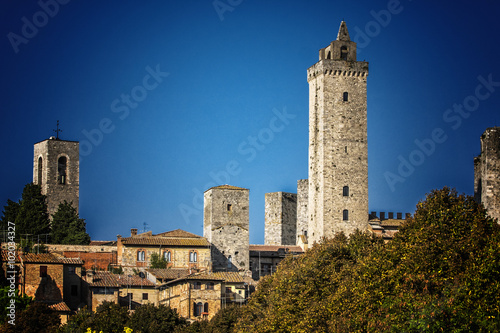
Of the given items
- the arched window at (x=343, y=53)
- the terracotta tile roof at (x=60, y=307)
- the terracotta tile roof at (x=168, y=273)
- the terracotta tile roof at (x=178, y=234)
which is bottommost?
the terracotta tile roof at (x=60, y=307)

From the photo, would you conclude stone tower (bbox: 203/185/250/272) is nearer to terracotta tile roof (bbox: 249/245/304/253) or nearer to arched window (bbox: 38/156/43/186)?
terracotta tile roof (bbox: 249/245/304/253)

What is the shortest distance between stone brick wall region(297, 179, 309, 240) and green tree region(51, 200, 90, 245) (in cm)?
1660

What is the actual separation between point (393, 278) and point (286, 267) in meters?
14.9

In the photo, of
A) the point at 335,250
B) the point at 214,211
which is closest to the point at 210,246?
the point at 214,211

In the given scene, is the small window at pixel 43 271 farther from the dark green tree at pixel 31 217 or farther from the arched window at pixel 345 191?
the arched window at pixel 345 191

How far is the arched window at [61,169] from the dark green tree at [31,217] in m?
6.42

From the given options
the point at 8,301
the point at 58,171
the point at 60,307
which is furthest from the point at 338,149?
the point at 58,171

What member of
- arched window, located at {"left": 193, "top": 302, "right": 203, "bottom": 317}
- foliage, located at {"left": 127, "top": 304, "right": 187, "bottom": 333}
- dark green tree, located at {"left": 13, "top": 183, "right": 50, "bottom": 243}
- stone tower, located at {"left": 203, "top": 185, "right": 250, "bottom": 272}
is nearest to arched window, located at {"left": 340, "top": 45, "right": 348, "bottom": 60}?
stone tower, located at {"left": 203, "top": 185, "right": 250, "bottom": 272}

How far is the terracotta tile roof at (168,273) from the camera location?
55.9m

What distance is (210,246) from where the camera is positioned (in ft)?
204

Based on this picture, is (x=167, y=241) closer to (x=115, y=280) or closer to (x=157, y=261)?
(x=157, y=261)

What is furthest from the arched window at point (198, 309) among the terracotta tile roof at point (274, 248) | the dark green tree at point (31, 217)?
the dark green tree at point (31, 217)

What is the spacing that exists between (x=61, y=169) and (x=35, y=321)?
31516 mm

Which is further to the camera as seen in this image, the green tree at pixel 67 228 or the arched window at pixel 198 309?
the green tree at pixel 67 228
